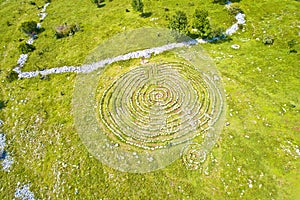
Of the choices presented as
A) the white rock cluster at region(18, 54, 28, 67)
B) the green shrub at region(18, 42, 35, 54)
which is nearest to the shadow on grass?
the green shrub at region(18, 42, 35, 54)

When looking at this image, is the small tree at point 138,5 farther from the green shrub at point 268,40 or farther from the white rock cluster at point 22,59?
the green shrub at point 268,40

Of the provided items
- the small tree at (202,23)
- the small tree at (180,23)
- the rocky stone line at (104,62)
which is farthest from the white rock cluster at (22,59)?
the small tree at (202,23)

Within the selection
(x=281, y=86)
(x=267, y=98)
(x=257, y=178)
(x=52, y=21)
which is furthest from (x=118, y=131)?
(x=52, y=21)

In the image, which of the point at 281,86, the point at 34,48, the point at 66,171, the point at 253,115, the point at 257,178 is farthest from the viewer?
the point at 34,48

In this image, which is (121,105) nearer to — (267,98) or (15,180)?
(15,180)

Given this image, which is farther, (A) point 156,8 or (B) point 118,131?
(A) point 156,8

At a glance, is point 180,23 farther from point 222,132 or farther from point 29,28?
point 29,28

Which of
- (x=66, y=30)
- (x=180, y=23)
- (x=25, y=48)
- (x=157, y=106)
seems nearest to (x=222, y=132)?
(x=157, y=106)
